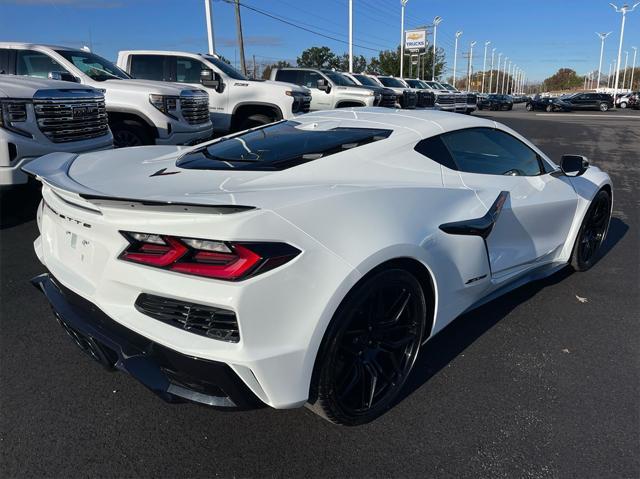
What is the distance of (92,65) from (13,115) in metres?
3.66

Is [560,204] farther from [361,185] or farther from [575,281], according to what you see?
[361,185]

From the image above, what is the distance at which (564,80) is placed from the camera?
516 feet

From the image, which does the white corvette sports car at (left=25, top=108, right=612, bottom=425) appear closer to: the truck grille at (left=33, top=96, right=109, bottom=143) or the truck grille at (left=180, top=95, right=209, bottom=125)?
the truck grille at (left=33, top=96, right=109, bottom=143)

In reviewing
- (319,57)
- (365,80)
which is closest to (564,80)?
(319,57)

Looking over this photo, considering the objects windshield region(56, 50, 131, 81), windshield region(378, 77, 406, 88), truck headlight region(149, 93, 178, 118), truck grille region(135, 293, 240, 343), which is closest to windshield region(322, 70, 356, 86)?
windshield region(56, 50, 131, 81)

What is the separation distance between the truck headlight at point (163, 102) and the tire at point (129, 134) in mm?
429

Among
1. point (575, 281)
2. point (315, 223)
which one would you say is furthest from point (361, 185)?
point (575, 281)

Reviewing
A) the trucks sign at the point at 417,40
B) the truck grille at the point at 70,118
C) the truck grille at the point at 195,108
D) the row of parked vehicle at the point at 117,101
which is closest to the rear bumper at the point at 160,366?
the row of parked vehicle at the point at 117,101

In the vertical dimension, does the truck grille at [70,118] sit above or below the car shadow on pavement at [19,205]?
above

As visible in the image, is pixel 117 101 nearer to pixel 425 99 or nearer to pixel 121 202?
pixel 121 202

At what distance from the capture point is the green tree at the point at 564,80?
153375 millimetres

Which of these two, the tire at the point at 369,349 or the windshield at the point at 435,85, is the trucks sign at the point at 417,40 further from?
the tire at the point at 369,349

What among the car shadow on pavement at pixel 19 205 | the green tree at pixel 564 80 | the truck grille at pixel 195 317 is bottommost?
the car shadow on pavement at pixel 19 205

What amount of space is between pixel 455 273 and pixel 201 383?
1.45 m
